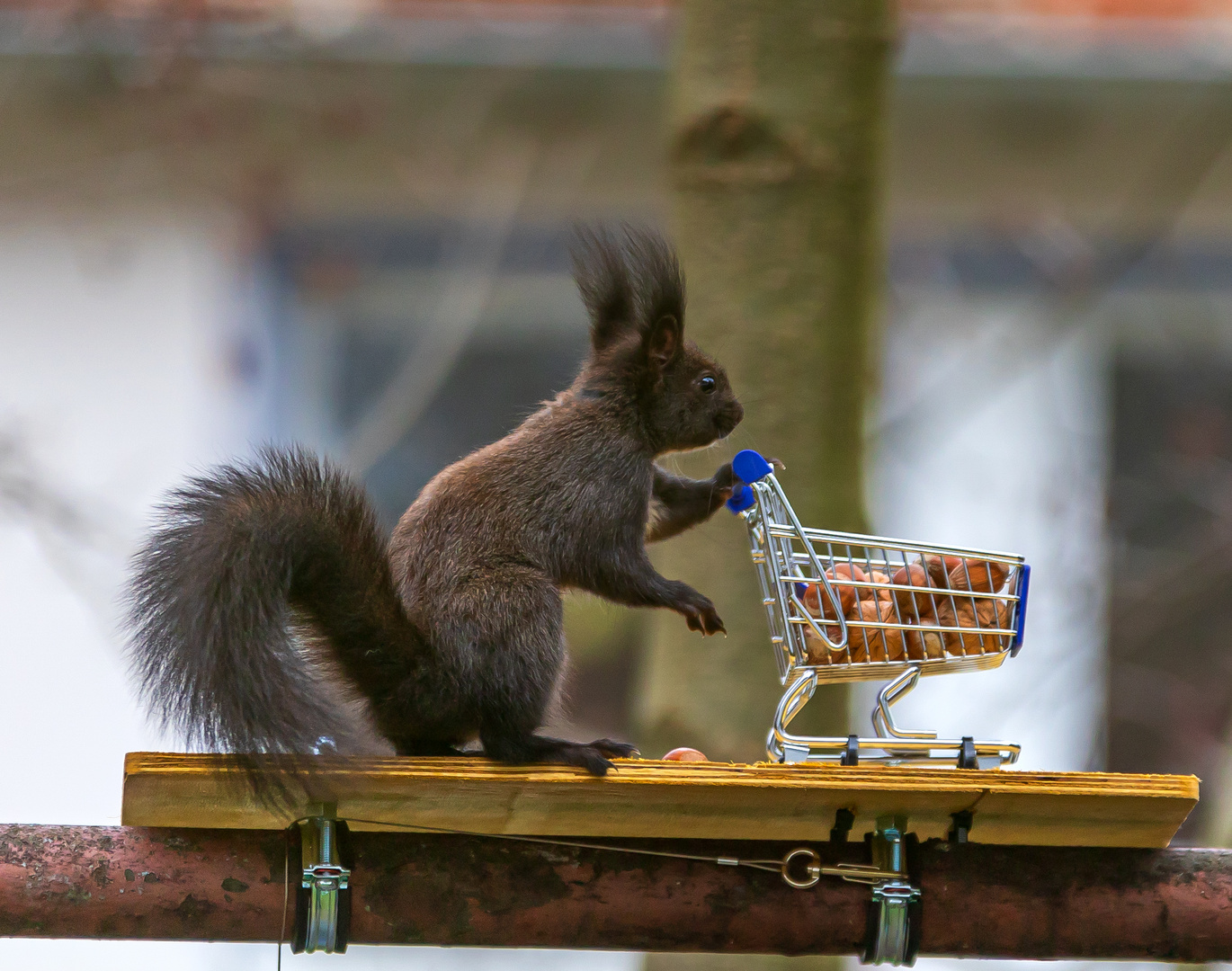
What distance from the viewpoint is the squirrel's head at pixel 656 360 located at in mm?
1710

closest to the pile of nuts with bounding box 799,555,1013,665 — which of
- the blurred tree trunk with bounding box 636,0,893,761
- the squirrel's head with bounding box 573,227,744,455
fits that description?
the squirrel's head with bounding box 573,227,744,455

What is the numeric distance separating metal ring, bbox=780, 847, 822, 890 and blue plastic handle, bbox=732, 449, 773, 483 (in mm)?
388

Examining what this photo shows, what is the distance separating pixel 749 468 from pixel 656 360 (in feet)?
1.09

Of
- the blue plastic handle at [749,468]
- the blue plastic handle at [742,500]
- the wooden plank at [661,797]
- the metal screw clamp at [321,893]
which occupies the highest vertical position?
the blue plastic handle at [749,468]

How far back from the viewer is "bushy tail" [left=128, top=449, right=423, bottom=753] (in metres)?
1.33

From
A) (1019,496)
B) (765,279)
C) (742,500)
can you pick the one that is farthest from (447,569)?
(1019,496)

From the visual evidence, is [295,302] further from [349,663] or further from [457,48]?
[349,663]

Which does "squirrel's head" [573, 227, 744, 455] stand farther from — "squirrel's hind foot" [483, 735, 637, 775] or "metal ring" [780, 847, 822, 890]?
"metal ring" [780, 847, 822, 890]

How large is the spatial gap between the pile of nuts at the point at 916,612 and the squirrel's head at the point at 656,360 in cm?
33

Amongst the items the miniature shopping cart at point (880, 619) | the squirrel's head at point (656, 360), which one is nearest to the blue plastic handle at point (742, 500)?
the miniature shopping cart at point (880, 619)

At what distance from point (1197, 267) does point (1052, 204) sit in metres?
0.46

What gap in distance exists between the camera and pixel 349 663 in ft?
4.86

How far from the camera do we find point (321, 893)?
1.35 m

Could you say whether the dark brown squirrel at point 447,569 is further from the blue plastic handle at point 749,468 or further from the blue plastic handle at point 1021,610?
the blue plastic handle at point 1021,610
